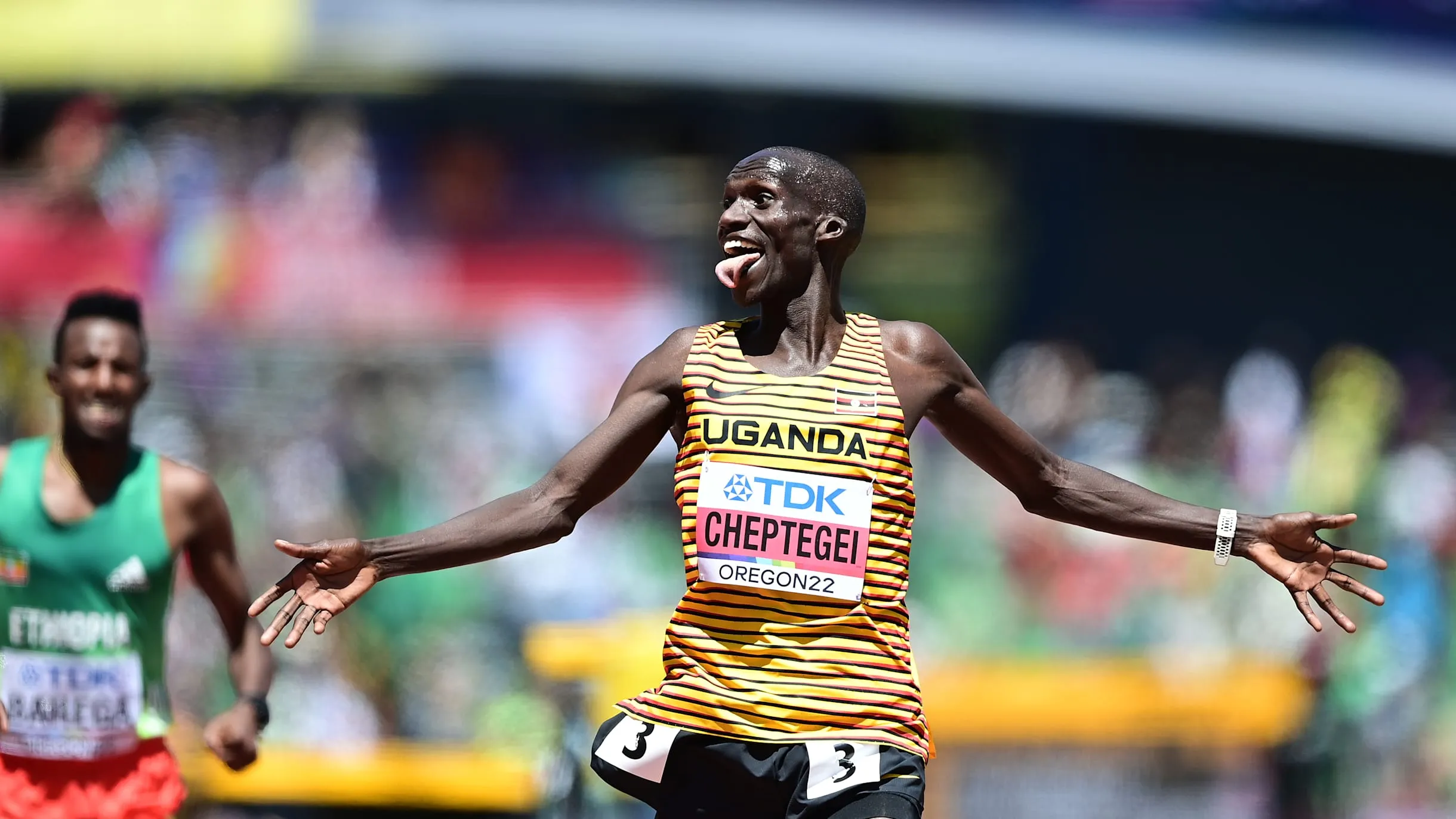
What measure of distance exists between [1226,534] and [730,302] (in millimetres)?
10780

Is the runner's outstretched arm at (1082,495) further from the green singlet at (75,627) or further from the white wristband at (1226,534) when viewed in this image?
the green singlet at (75,627)

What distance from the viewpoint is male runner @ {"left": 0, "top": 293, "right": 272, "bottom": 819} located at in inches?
196

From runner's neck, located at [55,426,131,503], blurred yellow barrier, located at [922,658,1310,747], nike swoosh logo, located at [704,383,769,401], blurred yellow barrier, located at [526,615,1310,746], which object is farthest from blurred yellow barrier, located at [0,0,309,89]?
nike swoosh logo, located at [704,383,769,401]

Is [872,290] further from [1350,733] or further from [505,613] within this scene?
[1350,733]

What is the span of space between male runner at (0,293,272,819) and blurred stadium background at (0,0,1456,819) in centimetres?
556

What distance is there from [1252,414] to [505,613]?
600 centimetres

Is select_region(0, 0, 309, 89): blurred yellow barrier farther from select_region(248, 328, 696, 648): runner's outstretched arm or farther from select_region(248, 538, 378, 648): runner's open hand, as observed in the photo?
select_region(248, 538, 378, 648): runner's open hand

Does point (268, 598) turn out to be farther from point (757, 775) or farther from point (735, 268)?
point (735, 268)

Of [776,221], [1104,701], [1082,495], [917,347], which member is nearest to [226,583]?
[776,221]

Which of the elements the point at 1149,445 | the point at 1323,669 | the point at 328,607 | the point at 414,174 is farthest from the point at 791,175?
the point at 414,174

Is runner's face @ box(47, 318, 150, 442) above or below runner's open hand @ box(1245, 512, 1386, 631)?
above

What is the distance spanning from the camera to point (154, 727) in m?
5.05

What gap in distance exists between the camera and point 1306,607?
4.12m

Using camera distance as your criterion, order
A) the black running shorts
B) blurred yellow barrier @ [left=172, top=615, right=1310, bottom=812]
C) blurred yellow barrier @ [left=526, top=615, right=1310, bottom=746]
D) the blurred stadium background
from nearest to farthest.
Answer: the black running shorts, blurred yellow barrier @ [left=172, top=615, right=1310, bottom=812], blurred yellow barrier @ [left=526, top=615, right=1310, bottom=746], the blurred stadium background
